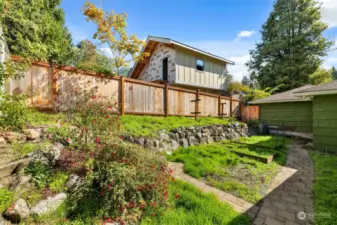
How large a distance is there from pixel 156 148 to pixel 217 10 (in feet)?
25.8

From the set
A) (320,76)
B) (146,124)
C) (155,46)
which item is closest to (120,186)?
(146,124)

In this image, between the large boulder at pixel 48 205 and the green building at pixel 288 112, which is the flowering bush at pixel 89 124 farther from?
the green building at pixel 288 112

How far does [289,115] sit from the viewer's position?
9.96 metres

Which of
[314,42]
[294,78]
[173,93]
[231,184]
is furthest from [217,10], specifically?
[314,42]

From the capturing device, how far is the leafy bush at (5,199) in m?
1.91

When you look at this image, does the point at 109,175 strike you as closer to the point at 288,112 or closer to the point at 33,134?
the point at 33,134

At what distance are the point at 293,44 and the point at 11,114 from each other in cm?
2320

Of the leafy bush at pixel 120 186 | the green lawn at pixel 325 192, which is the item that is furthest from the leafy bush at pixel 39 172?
the green lawn at pixel 325 192

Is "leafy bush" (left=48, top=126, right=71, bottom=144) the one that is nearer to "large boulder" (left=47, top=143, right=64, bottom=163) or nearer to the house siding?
"large boulder" (left=47, top=143, right=64, bottom=163)

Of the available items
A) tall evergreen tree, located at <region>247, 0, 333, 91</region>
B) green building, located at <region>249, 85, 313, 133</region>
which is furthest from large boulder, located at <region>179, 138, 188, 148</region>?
tall evergreen tree, located at <region>247, 0, 333, 91</region>

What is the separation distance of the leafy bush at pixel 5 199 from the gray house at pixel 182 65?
1025cm

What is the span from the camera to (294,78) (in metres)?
17.0

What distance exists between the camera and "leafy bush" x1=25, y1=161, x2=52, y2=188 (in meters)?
2.33

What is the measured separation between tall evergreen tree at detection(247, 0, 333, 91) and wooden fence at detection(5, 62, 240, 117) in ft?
40.4
